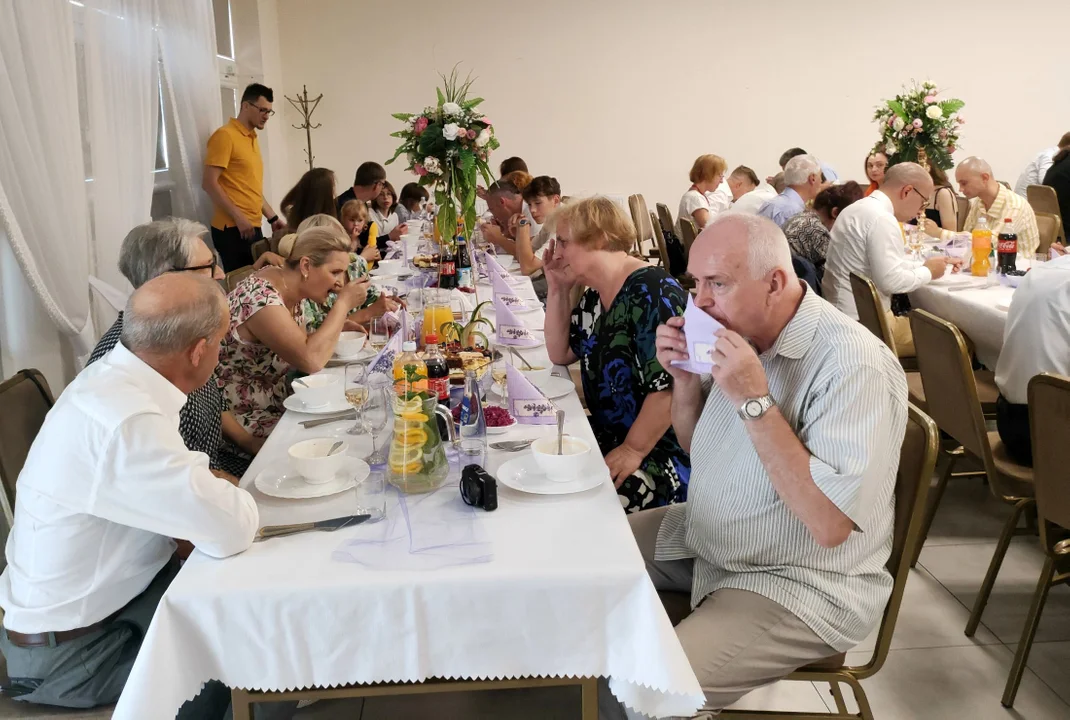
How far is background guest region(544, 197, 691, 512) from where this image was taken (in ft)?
7.36

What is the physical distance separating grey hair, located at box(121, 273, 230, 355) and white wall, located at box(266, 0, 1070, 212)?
7373 millimetres

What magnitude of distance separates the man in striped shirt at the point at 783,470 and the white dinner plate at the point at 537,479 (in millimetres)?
243

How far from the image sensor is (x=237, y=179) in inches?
223

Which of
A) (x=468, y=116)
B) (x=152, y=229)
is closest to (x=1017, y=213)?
(x=468, y=116)

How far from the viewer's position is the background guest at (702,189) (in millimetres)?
7071

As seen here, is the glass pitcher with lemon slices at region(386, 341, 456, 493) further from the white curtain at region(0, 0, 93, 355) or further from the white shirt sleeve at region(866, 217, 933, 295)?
the white shirt sleeve at region(866, 217, 933, 295)

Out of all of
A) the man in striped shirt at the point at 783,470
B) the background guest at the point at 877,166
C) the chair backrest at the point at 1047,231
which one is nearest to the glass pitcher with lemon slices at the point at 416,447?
the man in striped shirt at the point at 783,470

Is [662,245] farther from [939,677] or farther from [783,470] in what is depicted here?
[783,470]

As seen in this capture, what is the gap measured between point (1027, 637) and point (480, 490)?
1539 millimetres

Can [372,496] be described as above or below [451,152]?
below

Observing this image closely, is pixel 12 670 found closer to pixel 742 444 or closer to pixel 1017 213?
pixel 742 444

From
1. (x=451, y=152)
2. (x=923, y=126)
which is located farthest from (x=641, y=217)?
(x=451, y=152)

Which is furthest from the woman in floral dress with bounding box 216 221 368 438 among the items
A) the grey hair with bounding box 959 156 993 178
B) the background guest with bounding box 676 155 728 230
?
the background guest with bounding box 676 155 728 230

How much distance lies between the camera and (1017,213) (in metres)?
5.23
